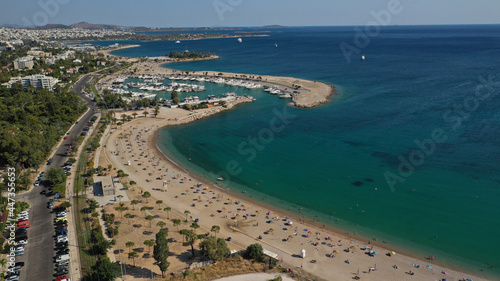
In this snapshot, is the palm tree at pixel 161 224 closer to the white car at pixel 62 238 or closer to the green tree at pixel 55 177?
the white car at pixel 62 238

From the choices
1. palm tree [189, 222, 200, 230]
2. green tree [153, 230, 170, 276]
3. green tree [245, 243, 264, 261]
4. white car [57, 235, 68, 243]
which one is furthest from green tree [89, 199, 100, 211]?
green tree [245, 243, 264, 261]

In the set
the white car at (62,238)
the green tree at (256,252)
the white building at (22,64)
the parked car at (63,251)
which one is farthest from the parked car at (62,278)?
the white building at (22,64)

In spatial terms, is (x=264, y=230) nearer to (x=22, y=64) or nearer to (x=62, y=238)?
(x=62, y=238)

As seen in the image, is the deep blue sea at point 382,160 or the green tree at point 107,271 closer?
the green tree at point 107,271

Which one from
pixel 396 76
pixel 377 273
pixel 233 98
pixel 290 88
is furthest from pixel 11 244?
pixel 396 76

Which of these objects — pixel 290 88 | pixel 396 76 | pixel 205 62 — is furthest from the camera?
pixel 205 62

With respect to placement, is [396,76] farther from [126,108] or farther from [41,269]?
[41,269]
